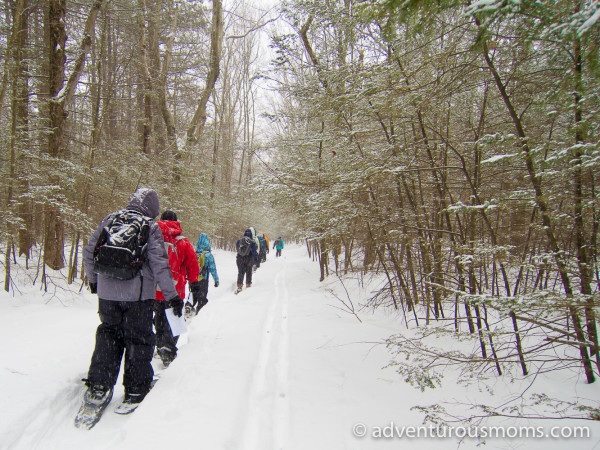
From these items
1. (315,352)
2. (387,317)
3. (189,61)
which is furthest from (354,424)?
(189,61)

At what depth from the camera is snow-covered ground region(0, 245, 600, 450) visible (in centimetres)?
234

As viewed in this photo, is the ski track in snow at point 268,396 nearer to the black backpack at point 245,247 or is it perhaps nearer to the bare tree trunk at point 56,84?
the black backpack at point 245,247

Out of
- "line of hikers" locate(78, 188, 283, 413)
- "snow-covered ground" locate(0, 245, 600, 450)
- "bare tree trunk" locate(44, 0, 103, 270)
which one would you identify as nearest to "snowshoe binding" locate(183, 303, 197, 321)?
"snow-covered ground" locate(0, 245, 600, 450)

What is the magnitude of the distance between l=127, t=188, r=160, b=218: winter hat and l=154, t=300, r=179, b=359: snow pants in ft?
5.00

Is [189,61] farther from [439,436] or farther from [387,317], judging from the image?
[439,436]

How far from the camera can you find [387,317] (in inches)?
231

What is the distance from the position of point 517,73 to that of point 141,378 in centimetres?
501

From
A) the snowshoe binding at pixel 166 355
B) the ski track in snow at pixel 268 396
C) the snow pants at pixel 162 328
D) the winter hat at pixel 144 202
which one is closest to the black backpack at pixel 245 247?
the ski track in snow at pixel 268 396

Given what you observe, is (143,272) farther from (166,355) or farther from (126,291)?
(166,355)

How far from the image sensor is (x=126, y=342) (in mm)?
2898

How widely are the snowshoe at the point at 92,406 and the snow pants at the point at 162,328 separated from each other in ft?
3.85

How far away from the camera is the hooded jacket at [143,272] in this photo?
9.25 feet

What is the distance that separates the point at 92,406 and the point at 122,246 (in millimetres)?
1535

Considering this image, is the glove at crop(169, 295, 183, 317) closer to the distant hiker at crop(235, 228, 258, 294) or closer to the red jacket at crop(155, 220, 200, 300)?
the red jacket at crop(155, 220, 200, 300)
